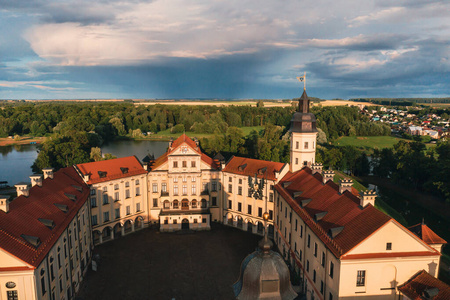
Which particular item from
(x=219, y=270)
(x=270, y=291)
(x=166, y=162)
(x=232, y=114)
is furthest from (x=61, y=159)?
(x=232, y=114)

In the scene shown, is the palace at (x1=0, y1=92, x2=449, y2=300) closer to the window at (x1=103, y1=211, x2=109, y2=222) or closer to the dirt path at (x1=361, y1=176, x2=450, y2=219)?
the window at (x1=103, y1=211, x2=109, y2=222)

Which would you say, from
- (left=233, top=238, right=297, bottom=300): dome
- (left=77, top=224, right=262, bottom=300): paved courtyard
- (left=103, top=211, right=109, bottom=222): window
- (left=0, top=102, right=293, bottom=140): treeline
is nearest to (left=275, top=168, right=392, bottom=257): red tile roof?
(left=77, top=224, right=262, bottom=300): paved courtyard

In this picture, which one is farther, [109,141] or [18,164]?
[109,141]

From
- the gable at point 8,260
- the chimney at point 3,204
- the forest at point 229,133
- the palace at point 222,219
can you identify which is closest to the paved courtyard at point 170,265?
the palace at point 222,219

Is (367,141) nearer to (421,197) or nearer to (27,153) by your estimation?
(421,197)

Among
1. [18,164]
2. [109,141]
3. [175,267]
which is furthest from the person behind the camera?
[109,141]

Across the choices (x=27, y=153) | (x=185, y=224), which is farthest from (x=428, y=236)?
(x=27, y=153)

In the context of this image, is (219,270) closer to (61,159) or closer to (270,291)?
(270,291)
